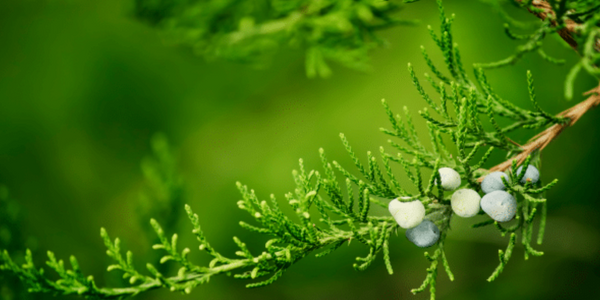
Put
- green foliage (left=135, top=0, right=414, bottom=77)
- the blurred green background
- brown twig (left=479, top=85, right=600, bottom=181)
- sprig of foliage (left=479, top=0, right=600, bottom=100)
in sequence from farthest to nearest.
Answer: the blurred green background, green foliage (left=135, top=0, right=414, bottom=77), brown twig (left=479, top=85, right=600, bottom=181), sprig of foliage (left=479, top=0, right=600, bottom=100)

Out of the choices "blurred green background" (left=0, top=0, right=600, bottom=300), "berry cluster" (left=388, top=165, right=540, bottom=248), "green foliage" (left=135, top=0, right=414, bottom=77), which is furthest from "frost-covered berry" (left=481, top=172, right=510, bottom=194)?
"blurred green background" (left=0, top=0, right=600, bottom=300)

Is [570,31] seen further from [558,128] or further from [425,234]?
[425,234]

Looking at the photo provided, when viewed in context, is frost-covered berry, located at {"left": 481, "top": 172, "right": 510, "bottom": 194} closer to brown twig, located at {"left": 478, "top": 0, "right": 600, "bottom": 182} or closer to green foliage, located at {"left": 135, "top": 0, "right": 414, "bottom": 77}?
brown twig, located at {"left": 478, "top": 0, "right": 600, "bottom": 182}

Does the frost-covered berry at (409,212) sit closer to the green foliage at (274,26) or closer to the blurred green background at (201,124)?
the green foliage at (274,26)

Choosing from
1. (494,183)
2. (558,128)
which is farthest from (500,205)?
(558,128)

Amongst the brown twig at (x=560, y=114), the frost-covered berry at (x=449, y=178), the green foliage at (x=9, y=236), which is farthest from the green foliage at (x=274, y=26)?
the green foliage at (x=9, y=236)

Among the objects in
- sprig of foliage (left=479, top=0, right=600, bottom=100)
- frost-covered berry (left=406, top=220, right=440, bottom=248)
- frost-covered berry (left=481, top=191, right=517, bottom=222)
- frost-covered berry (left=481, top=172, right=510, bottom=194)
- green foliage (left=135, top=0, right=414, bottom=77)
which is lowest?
frost-covered berry (left=406, top=220, right=440, bottom=248)

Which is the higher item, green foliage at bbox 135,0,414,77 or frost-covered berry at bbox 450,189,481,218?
green foliage at bbox 135,0,414,77
